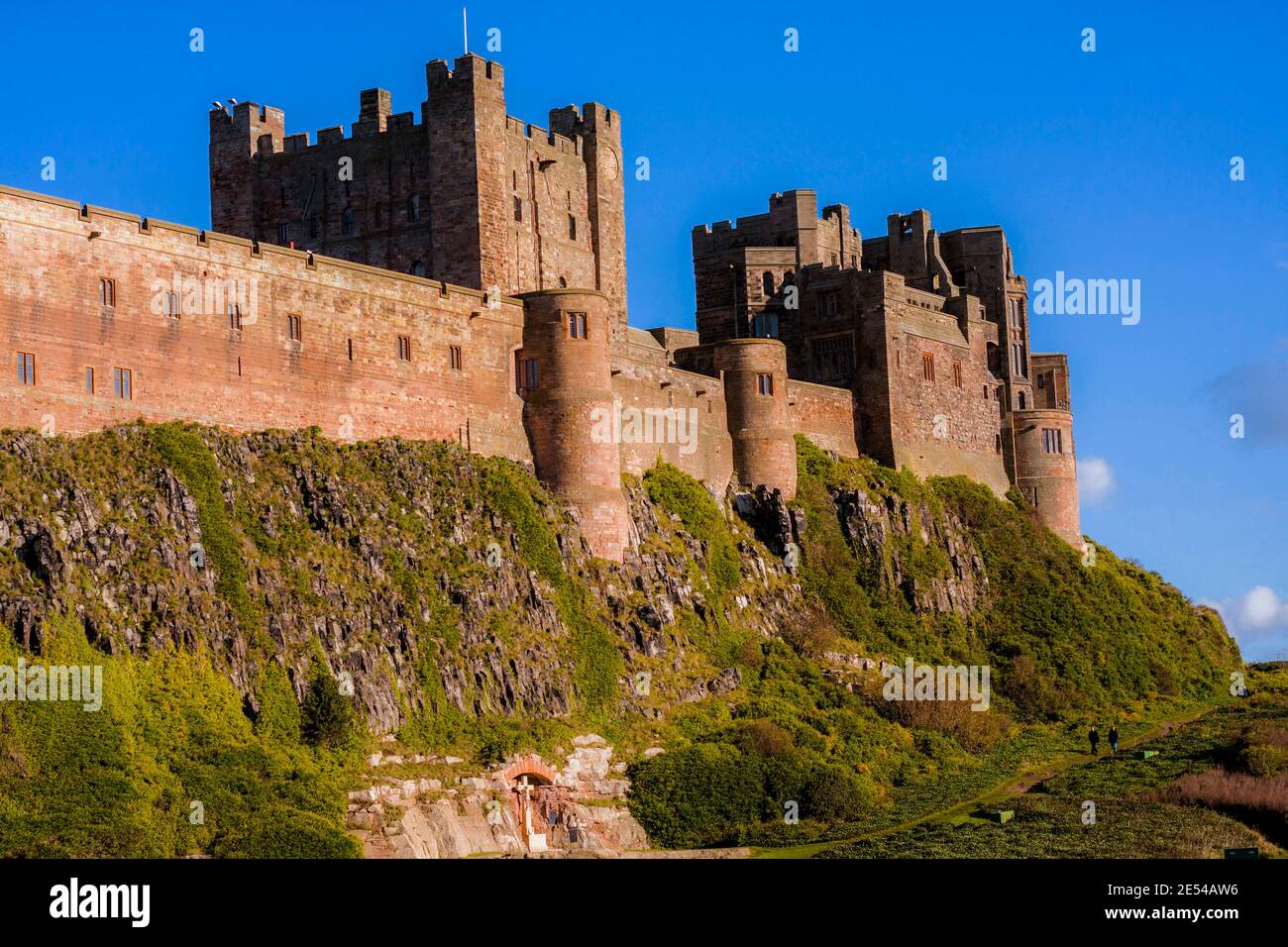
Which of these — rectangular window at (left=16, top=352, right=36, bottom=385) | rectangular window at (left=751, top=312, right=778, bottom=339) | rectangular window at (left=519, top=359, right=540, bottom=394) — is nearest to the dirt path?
rectangular window at (left=519, top=359, right=540, bottom=394)

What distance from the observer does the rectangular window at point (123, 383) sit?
5303 centimetres

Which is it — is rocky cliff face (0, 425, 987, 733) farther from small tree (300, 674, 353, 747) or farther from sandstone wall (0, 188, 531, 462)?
sandstone wall (0, 188, 531, 462)

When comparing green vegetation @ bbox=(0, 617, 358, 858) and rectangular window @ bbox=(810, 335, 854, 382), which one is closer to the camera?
green vegetation @ bbox=(0, 617, 358, 858)

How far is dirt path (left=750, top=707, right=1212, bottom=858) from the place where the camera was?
181ft

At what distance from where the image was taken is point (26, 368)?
50719mm

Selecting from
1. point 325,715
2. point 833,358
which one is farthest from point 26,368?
point 833,358

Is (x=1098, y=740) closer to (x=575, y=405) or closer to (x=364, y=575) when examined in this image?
(x=575, y=405)

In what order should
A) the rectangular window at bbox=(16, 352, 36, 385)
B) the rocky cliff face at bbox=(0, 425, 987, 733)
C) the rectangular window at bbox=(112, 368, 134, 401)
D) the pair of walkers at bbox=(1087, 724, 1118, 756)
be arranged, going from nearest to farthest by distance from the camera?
the rocky cliff face at bbox=(0, 425, 987, 733), the rectangular window at bbox=(16, 352, 36, 385), the rectangular window at bbox=(112, 368, 134, 401), the pair of walkers at bbox=(1087, 724, 1118, 756)

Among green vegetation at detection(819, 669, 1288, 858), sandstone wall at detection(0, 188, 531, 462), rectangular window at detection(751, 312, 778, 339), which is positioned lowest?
green vegetation at detection(819, 669, 1288, 858)

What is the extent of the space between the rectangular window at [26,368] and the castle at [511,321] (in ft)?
0.25

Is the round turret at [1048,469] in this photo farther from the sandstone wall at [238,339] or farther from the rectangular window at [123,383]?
the rectangular window at [123,383]

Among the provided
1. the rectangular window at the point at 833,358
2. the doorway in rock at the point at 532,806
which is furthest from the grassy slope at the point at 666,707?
the rectangular window at the point at 833,358

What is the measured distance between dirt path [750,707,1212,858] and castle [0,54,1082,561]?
46.8ft
